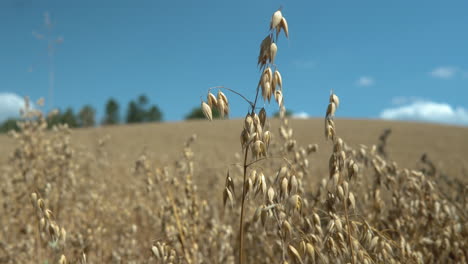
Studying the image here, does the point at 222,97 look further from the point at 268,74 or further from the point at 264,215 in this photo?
the point at 264,215

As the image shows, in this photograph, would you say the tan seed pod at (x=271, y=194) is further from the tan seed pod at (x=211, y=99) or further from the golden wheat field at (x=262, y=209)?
the tan seed pod at (x=211, y=99)

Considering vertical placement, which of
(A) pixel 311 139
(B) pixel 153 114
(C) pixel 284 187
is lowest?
(A) pixel 311 139

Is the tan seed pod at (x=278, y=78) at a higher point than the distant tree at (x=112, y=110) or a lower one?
lower

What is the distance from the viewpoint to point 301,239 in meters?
1.64

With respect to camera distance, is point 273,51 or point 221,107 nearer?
point 273,51

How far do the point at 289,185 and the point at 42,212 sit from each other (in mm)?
1196

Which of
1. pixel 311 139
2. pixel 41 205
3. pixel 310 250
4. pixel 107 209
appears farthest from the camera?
pixel 311 139

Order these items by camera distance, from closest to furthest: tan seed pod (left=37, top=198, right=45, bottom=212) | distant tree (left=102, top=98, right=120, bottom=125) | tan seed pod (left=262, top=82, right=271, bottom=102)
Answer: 1. tan seed pod (left=262, top=82, right=271, bottom=102)
2. tan seed pod (left=37, top=198, right=45, bottom=212)
3. distant tree (left=102, top=98, right=120, bottom=125)

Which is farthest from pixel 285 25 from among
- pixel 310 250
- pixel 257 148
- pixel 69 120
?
pixel 69 120

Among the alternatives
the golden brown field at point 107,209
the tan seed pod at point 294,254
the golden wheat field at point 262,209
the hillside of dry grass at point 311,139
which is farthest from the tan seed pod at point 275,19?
the hillside of dry grass at point 311,139

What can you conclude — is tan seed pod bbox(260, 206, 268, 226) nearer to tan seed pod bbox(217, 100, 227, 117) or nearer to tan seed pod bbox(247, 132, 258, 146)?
tan seed pod bbox(247, 132, 258, 146)

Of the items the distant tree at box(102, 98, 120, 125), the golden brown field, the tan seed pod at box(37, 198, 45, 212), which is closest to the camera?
the tan seed pod at box(37, 198, 45, 212)

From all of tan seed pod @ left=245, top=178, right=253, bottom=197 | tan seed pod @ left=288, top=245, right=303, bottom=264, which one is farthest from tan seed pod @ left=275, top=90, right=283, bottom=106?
tan seed pod @ left=288, top=245, right=303, bottom=264

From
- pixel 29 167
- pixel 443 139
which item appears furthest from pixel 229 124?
pixel 29 167
